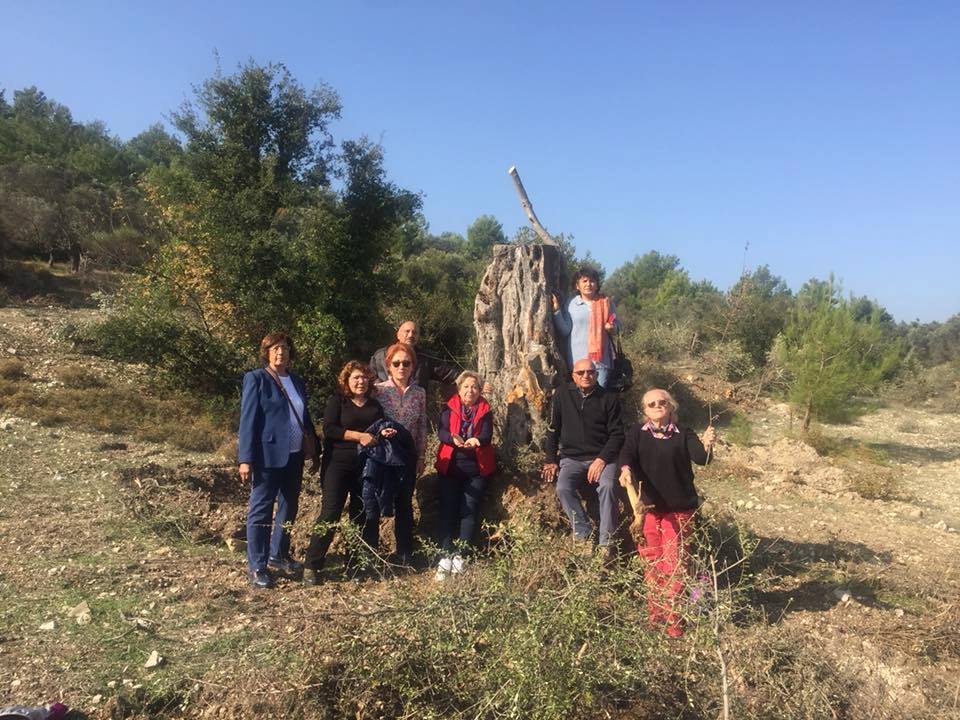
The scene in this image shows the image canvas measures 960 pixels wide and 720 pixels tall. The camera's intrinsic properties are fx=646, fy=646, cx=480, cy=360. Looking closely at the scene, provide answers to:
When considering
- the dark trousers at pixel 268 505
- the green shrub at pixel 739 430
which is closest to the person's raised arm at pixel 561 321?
the dark trousers at pixel 268 505

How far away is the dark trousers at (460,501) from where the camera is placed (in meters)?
4.36

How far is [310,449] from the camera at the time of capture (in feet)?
14.0

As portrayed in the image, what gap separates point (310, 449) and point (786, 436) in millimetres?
9370

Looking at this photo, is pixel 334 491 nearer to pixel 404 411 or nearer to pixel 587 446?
pixel 404 411

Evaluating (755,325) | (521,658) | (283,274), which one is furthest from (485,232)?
(521,658)

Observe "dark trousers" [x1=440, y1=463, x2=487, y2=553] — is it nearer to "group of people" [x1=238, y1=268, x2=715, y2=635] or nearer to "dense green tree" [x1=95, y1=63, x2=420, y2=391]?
"group of people" [x1=238, y1=268, x2=715, y2=635]

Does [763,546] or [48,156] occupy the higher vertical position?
[48,156]

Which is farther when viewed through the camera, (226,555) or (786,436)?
(786,436)

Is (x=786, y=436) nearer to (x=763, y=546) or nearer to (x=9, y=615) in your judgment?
(x=763, y=546)

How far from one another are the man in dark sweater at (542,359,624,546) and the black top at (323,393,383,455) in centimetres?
124

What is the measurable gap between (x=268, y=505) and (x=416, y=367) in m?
1.36

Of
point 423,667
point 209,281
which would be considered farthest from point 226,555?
point 209,281

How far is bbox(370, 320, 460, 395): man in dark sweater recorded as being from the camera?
15.3 ft

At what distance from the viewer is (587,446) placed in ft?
13.8
